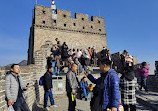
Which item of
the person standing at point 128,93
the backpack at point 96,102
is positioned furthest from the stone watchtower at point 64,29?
the backpack at point 96,102

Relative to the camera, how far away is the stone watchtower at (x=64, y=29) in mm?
19031

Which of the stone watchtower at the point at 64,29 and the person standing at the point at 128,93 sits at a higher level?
the stone watchtower at the point at 64,29

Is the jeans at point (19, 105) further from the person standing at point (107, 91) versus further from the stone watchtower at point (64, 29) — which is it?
the stone watchtower at point (64, 29)

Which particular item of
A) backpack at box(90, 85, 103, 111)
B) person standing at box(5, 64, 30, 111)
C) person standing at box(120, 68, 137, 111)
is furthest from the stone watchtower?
backpack at box(90, 85, 103, 111)

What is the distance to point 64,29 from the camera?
2144 centimetres

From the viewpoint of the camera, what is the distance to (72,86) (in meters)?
3.42

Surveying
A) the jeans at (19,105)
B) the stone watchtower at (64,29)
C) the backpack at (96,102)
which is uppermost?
the stone watchtower at (64,29)

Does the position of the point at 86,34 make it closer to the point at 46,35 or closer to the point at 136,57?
the point at 46,35

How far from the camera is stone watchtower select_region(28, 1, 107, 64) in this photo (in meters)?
19.0

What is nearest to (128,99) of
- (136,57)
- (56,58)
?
(56,58)

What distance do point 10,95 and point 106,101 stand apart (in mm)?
2360

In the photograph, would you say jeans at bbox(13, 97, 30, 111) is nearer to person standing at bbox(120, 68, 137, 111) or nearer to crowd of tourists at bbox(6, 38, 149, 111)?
crowd of tourists at bbox(6, 38, 149, 111)

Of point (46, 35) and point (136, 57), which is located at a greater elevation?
point (46, 35)

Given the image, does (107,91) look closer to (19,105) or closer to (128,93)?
(128,93)
